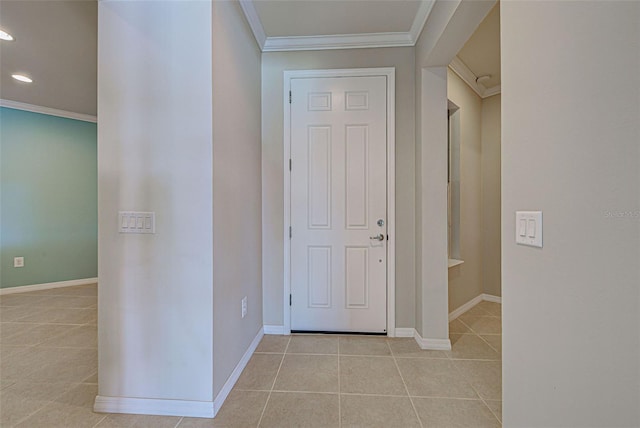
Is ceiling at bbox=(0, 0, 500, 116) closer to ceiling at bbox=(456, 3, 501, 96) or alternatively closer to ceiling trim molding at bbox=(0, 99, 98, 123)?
ceiling at bbox=(456, 3, 501, 96)

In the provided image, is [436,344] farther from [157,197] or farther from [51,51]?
[51,51]

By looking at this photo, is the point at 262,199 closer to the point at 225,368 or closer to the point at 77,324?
the point at 225,368

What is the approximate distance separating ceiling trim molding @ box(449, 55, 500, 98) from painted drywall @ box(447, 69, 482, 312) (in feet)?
0.14

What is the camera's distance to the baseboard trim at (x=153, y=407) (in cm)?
145

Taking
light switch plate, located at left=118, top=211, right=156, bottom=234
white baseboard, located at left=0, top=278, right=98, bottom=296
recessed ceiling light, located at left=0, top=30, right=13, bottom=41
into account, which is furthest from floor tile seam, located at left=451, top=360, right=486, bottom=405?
white baseboard, located at left=0, top=278, right=98, bottom=296

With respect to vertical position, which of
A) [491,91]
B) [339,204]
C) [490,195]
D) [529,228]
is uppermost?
[491,91]

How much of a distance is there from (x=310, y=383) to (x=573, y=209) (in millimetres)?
1681

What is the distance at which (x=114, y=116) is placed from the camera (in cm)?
149

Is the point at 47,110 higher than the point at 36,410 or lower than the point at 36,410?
higher

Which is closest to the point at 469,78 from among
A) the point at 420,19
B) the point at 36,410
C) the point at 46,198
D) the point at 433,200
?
the point at 420,19

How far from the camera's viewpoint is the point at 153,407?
4.82 ft

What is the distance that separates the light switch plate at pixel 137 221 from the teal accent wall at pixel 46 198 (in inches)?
144

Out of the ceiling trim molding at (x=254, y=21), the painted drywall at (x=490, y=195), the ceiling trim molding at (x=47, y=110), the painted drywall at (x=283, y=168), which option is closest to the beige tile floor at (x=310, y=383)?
the painted drywall at (x=283, y=168)

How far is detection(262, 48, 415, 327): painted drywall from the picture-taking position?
2.34 metres
